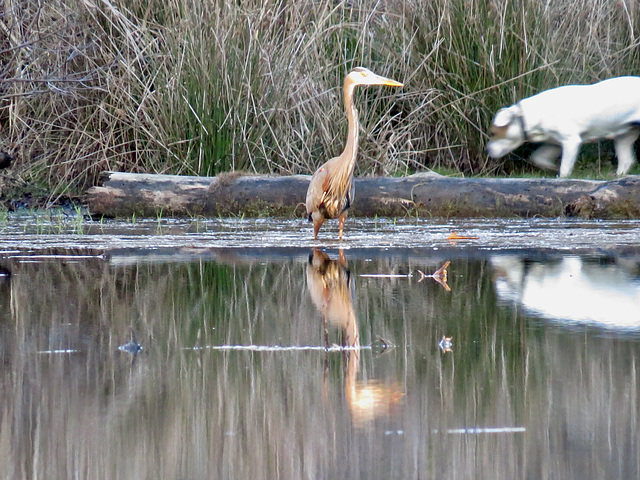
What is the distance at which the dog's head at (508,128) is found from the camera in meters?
10.6

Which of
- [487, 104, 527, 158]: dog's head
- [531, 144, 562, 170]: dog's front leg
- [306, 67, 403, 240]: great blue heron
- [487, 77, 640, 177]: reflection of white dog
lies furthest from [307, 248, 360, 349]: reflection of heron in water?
[531, 144, 562, 170]: dog's front leg

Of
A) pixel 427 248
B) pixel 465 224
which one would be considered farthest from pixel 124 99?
pixel 427 248

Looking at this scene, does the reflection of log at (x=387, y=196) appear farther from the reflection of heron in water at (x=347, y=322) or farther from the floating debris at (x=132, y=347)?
the floating debris at (x=132, y=347)

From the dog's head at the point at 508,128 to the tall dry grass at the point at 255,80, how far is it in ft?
1.18

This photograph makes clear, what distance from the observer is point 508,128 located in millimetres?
10625

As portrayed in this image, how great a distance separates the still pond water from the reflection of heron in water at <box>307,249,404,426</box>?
0.03 feet

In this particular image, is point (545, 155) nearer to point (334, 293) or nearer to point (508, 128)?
point (508, 128)

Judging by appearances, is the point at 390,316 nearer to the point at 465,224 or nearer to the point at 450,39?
the point at 465,224

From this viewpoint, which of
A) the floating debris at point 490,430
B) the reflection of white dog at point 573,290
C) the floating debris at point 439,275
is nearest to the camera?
the floating debris at point 490,430

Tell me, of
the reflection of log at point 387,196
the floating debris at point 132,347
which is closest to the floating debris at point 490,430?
the floating debris at point 132,347

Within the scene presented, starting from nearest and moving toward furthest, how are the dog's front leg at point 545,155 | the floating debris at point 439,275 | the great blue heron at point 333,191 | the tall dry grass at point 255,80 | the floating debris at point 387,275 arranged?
1. the floating debris at point 439,275
2. the floating debris at point 387,275
3. the great blue heron at point 333,191
4. the tall dry grass at point 255,80
5. the dog's front leg at point 545,155

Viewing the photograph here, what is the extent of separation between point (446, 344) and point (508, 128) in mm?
7906

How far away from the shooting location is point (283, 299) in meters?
4.02

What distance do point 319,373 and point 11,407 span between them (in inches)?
31.1
